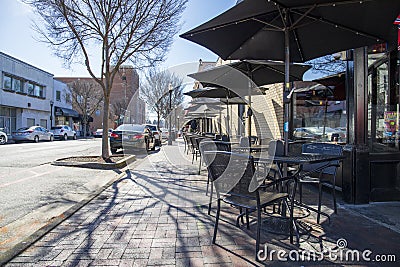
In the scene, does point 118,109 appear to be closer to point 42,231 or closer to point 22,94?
point 22,94

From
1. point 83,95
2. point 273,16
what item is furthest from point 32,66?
point 273,16

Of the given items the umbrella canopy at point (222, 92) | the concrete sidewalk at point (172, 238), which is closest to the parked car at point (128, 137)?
the umbrella canopy at point (222, 92)

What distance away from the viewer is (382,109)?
4586 mm

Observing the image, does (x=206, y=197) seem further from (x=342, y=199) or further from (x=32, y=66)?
(x=32, y=66)

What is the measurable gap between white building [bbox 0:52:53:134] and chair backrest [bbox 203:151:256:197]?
25.6 meters

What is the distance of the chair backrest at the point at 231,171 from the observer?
2719 mm

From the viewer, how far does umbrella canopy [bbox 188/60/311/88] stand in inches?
207

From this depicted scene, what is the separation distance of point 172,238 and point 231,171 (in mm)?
1001

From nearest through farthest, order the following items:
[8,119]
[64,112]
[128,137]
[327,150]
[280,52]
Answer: [327,150] < [280,52] < [128,137] < [8,119] < [64,112]

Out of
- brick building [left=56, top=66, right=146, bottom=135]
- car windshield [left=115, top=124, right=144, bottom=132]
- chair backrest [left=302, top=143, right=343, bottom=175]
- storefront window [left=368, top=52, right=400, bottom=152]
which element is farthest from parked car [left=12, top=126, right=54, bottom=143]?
storefront window [left=368, top=52, right=400, bottom=152]

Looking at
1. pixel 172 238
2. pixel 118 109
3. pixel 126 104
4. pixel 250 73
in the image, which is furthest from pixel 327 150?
pixel 118 109

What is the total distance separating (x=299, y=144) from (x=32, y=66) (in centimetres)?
2971

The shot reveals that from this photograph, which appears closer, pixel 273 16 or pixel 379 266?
→ pixel 379 266

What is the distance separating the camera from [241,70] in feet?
18.6
